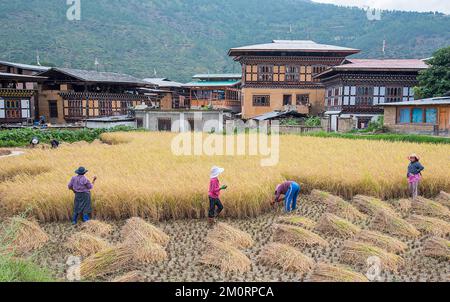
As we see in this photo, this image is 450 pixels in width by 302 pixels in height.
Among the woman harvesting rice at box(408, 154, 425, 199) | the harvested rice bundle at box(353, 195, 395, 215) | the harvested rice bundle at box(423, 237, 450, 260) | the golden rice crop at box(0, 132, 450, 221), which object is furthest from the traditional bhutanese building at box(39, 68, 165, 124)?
the harvested rice bundle at box(423, 237, 450, 260)

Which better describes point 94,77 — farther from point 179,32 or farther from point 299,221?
point 179,32

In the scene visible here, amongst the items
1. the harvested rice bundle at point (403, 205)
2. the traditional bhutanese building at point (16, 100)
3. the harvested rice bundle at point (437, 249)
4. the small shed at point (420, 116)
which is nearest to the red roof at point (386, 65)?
the small shed at point (420, 116)

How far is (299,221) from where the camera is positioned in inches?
337

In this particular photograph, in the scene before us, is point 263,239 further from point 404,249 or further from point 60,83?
point 60,83

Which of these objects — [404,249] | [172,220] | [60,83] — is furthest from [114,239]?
[60,83]

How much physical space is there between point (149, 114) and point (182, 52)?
1852 inches

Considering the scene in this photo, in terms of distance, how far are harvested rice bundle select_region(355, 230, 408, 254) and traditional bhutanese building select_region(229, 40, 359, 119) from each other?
28585 mm

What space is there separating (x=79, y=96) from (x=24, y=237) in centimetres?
2802

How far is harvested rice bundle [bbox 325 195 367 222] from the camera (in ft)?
30.1

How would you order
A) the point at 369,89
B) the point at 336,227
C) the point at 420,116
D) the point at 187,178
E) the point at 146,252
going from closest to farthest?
the point at 146,252 → the point at 336,227 → the point at 187,178 → the point at 420,116 → the point at 369,89

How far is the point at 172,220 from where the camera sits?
30.2 feet

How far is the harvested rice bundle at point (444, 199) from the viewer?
33.0 ft

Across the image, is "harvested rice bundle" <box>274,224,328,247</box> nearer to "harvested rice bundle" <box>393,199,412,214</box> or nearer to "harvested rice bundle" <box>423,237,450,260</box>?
"harvested rice bundle" <box>423,237,450,260</box>

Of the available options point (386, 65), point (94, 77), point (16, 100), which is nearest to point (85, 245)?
point (16, 100)
